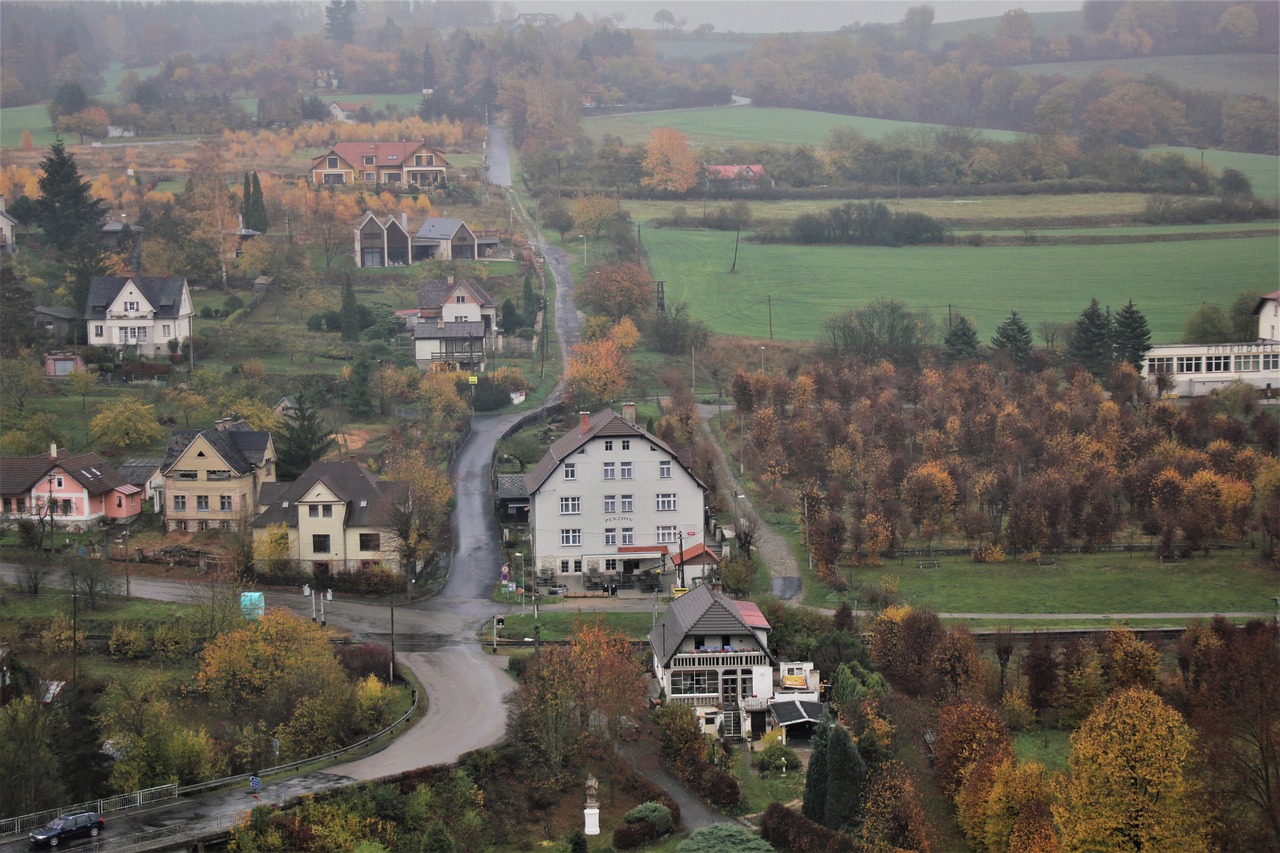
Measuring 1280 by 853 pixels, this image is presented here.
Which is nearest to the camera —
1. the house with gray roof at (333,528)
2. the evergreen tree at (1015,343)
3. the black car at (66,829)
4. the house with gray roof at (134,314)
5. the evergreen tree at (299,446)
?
the black car at (66,829)

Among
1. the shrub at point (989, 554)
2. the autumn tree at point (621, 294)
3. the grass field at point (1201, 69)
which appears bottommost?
the shrub at point (989, 554)

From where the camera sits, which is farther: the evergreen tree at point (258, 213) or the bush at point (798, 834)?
the evergreen tree at point (258, 213)

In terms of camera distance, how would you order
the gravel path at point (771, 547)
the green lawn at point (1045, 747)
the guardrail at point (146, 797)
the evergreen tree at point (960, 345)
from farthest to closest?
the evergreen tree at point (960, 345)
the gravel path at point (771, 547)
the green lawn at point (1045, 747)
the guardrail at point (146, 797)

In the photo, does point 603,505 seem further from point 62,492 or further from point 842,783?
point 842,783

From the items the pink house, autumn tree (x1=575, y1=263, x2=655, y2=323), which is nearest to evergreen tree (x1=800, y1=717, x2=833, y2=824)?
the pink house

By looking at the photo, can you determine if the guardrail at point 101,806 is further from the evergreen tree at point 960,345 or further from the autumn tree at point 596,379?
the evergreen tree at point 960,345

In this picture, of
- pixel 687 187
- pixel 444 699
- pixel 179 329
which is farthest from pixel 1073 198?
pixel 444 699

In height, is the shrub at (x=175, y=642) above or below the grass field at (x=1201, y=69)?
below

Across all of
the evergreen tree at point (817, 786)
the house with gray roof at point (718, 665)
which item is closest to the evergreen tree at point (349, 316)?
the house with gray roof at point (718, 665)
